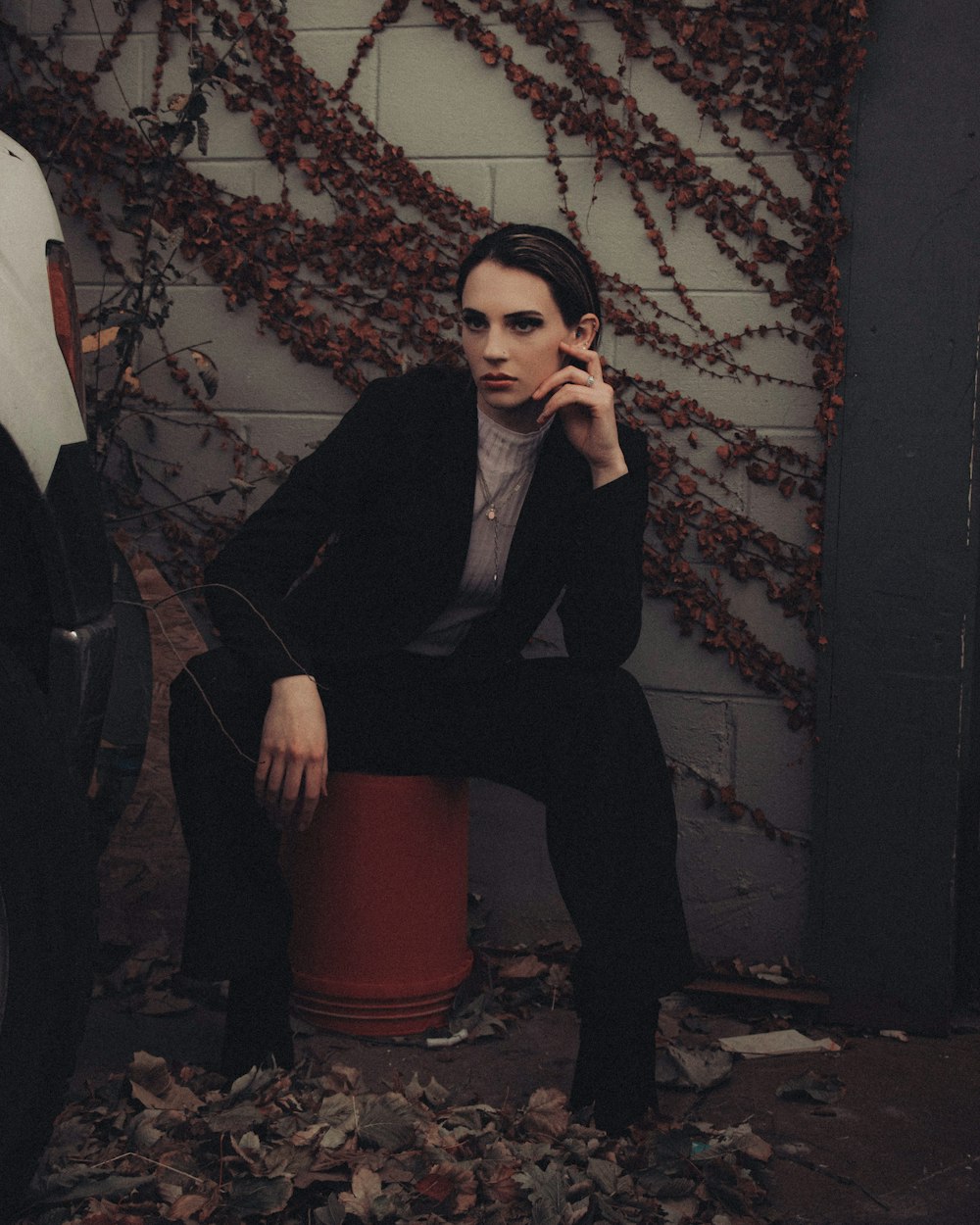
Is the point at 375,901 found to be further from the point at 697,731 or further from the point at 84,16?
the point at 84,16

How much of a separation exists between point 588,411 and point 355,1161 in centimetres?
135

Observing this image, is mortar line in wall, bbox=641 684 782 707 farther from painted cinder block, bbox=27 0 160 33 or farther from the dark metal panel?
painted cinder block, bbox=27 0 160 33

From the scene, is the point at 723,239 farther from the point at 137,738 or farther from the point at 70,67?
the point at 137,738

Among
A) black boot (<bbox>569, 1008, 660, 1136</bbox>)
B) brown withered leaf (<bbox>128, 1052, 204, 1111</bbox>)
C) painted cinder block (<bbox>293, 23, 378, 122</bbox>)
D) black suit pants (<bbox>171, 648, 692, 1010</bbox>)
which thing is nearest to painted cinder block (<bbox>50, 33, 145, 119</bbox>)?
painted cinder block (<bbox>293, 23, 378, 122</bbox>)

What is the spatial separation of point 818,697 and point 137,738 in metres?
1.69

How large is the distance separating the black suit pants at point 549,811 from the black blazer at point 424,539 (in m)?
0.14

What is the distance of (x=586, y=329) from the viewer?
2.42 m

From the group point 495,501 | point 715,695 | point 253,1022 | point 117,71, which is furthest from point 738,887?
point 117,71

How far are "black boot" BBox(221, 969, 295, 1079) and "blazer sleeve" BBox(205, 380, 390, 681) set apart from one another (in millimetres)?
548

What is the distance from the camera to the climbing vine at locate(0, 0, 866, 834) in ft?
9.02

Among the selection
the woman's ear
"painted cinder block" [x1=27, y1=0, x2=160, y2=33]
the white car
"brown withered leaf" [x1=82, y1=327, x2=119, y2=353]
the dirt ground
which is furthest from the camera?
"painted cinder block" [x1=27, y1=0, x2=160, y2=33]

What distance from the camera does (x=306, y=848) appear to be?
8.16 ft

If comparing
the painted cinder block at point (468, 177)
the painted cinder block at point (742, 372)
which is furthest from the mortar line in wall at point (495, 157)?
the painted cinder block at point (742, 372)

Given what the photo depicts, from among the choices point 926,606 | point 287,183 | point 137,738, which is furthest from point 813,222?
point 137,738
